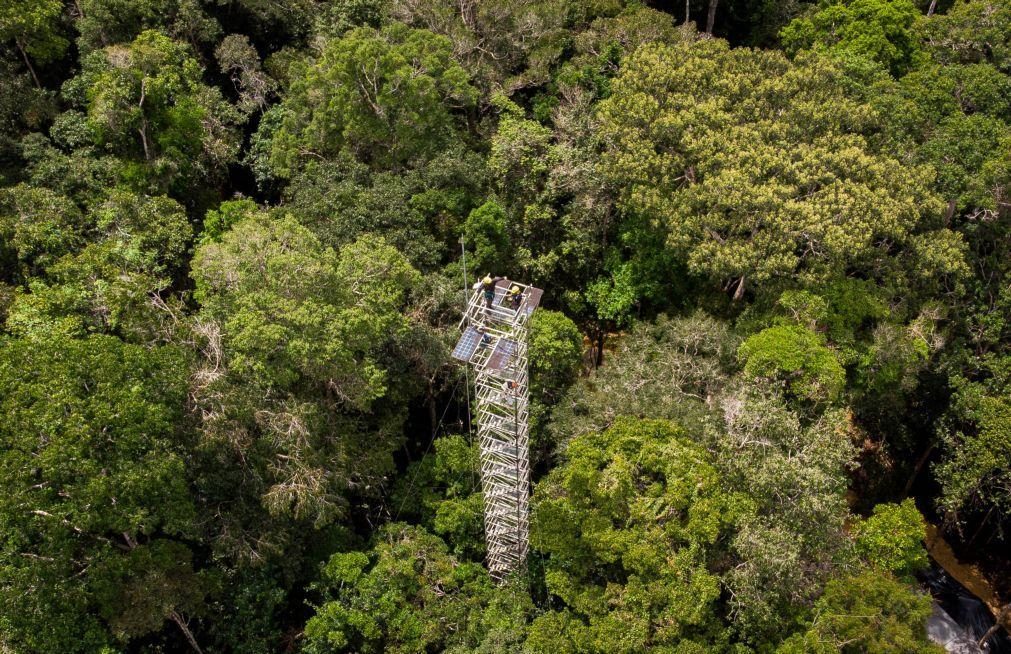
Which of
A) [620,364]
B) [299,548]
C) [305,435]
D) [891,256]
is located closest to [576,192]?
[620,364]

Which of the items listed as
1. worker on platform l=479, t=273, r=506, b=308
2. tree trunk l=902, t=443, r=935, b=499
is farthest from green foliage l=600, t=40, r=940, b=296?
worker on platform l=479, t=273, r=506, b=308

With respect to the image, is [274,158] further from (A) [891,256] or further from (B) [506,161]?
(A) [891,256]

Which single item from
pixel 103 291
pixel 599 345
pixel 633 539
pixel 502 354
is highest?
pixel 502 354

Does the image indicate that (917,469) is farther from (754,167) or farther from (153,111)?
(153,111)

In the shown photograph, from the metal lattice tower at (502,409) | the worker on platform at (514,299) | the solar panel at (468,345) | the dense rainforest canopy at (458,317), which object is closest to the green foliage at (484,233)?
the dense rainforest canopy at (458,317)

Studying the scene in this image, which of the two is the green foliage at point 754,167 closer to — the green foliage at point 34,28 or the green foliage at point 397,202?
the green foliage at point 397,202

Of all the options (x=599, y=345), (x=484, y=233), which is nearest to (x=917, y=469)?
(x=599, y=345)
